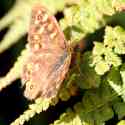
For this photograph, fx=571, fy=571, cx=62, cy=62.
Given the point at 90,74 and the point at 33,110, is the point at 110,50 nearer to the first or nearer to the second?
the point at 90,74

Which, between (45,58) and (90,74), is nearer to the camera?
(45,58)

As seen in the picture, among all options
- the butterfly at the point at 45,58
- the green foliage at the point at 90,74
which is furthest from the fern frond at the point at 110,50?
the butterfly at the point at 45,58

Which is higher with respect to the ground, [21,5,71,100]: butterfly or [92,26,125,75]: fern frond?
[21,5,71,100]: butterfly

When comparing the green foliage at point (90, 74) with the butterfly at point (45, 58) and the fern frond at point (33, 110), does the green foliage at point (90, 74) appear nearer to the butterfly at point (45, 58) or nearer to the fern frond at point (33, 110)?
the fern frond at point (33, 110)

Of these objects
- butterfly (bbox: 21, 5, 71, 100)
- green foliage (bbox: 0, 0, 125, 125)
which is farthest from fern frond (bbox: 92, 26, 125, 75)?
butterfly (bbox: 21, 5, 71, 100)

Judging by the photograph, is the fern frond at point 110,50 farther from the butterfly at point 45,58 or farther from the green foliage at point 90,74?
the butterfly at point 45,58

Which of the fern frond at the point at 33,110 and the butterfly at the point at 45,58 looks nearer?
the butterfly at the point at 45,58

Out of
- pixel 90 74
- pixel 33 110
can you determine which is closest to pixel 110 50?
pixel 90 74

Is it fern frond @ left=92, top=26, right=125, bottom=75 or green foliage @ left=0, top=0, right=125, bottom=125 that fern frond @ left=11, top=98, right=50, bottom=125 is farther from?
fern frond @ left=92, top=26, right=125, bottom=75

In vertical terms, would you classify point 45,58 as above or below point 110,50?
above

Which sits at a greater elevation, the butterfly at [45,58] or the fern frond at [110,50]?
the butterfly at [45,58]
